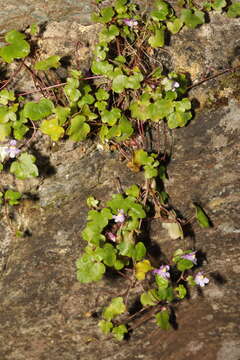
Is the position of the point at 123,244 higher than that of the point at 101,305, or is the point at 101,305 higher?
the point at 123,244

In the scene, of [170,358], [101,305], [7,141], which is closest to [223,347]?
[170,358]

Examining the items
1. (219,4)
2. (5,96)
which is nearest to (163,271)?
(5,96)

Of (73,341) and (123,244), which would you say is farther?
(73,341)

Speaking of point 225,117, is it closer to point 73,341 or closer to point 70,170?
point 70,170

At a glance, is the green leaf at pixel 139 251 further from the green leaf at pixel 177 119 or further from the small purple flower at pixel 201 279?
the green leaf at pixel 177 119

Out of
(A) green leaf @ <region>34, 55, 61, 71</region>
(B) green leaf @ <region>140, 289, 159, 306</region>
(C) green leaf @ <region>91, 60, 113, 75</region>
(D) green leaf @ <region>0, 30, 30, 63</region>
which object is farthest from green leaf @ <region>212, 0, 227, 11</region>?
(B) green leaf @ <region>140, 289, 159, 306</region>

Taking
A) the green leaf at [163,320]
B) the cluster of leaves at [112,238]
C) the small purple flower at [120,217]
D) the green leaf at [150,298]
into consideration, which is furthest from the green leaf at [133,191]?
the green leaf at [163,320]

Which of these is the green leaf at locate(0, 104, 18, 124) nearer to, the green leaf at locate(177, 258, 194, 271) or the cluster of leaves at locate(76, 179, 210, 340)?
the cluster of leaves at locate(76, 179, 210, 340)
